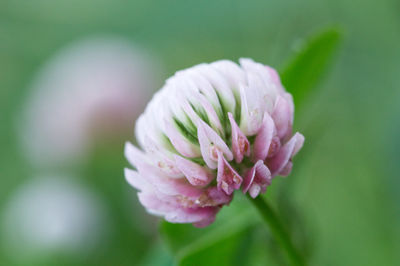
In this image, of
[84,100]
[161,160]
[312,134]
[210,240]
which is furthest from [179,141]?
[84,100]

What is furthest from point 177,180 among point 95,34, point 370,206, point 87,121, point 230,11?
point 95,34

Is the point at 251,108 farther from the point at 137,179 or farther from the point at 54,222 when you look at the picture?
the point at 54,222

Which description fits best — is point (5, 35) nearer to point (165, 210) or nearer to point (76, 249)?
point (76, 249)

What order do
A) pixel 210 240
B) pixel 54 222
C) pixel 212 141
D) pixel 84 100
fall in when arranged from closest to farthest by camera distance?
1. pixel 212 141
2. pixel 210 240
3. pixel 54 222
4. pixel 84 100

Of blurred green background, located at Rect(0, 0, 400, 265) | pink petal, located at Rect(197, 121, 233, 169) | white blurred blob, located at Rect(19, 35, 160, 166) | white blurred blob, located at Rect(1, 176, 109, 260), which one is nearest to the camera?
pink petal, located at Rect(197, 121, 233, 169)

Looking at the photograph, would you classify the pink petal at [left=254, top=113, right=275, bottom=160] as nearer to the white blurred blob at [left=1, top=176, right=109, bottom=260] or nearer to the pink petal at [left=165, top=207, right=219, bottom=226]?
the pink petal at [left=165, top=207, right=219, bottom=226]

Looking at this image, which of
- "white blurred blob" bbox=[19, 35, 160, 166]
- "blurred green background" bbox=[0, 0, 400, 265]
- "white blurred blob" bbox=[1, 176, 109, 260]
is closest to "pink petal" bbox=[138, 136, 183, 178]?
"blurred green background" bbox=[0, 0, 400, 265]

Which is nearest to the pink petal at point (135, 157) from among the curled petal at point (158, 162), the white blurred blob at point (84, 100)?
the curled petal at point (158, 162)

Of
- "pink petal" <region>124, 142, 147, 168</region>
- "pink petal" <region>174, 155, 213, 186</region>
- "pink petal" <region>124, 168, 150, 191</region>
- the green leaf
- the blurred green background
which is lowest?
the blurred green background
